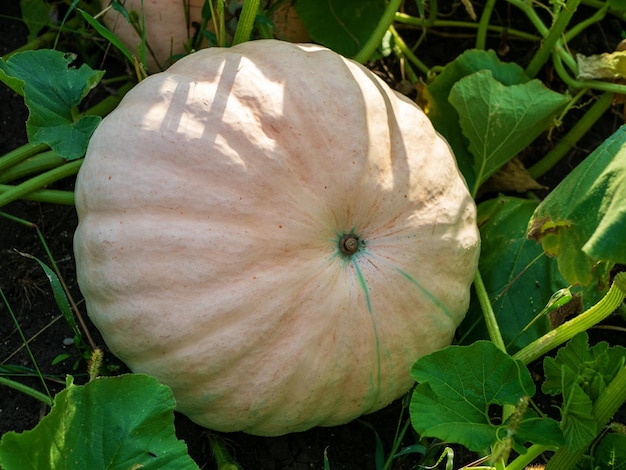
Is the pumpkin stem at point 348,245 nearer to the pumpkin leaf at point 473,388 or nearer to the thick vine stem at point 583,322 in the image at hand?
the pumpkin leaf at point 473,388

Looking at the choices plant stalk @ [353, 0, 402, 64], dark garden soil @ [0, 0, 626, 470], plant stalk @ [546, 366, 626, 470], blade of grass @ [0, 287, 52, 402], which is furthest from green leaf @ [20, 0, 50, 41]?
plant stalk @ [546, 366, 626, 470]

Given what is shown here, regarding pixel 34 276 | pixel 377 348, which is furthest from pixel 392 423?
pixel 34 276

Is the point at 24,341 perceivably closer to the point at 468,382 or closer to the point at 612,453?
the point at 468,382

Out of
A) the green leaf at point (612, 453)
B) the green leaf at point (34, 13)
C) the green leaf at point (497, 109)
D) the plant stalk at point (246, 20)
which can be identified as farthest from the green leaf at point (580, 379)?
the green leaf at point (34, 13)

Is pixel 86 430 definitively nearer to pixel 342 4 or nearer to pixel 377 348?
pixel 377 348

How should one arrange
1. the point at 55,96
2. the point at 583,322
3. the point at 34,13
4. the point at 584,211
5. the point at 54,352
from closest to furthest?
1. the point at 584,211
2. the point at 583,322
3. the point at 55,96
4. the point at 54,352
5. the point at 34,13

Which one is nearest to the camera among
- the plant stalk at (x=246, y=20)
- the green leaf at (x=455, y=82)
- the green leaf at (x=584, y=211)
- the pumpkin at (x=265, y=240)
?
the green leaf at (x=584, y=211)

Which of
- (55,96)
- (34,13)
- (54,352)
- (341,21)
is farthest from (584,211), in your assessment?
(34,13)
